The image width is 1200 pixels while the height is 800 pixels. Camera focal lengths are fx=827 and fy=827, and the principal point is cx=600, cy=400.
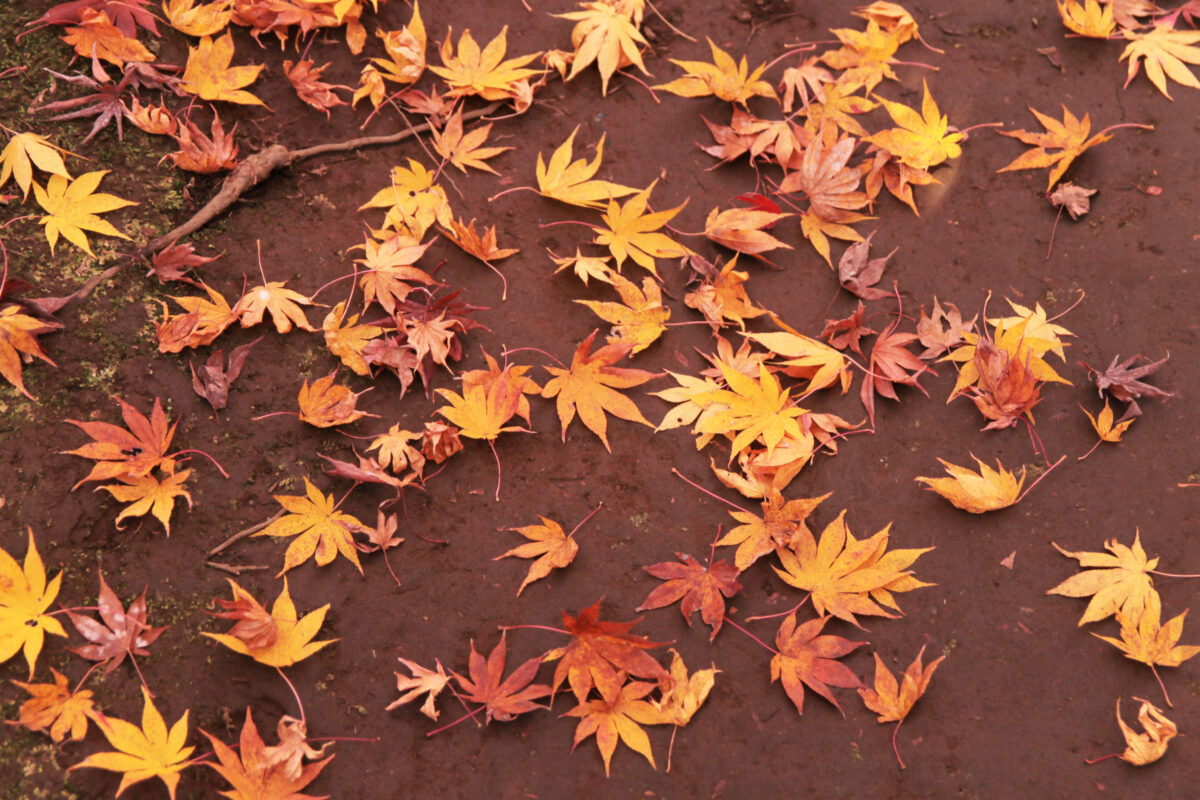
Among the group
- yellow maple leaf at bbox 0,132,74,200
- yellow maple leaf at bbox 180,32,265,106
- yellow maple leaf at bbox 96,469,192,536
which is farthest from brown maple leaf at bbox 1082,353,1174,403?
yellow maple leaf at bbox 0,132,74,200

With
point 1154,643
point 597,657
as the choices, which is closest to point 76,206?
point 597,657

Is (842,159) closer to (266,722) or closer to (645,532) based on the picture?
(645,532)

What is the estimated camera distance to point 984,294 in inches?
90.4

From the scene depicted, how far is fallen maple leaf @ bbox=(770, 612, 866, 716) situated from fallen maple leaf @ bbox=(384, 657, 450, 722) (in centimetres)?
75

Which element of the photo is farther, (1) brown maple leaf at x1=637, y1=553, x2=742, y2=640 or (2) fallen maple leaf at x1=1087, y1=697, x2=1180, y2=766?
(1) brown maple leaf at x1=637, y1=553, x2=742, y2=640

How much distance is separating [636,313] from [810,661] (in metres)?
0.96

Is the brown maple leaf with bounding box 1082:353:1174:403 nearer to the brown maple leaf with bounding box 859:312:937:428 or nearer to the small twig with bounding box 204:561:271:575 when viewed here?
the brown maple leaf with bounding box 859:312:937:428

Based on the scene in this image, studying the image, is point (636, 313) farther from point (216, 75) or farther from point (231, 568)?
point (216, 75)

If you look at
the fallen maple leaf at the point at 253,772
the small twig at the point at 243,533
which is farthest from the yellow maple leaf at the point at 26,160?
the fallen maple leaf at the point at 253,772

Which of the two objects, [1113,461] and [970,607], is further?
[1113,461]

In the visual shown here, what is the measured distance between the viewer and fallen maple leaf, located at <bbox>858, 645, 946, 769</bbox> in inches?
72.3

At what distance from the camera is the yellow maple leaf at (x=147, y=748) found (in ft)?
5.28

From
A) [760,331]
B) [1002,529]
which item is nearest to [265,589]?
[760,331]

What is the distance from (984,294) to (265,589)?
2007 mm
